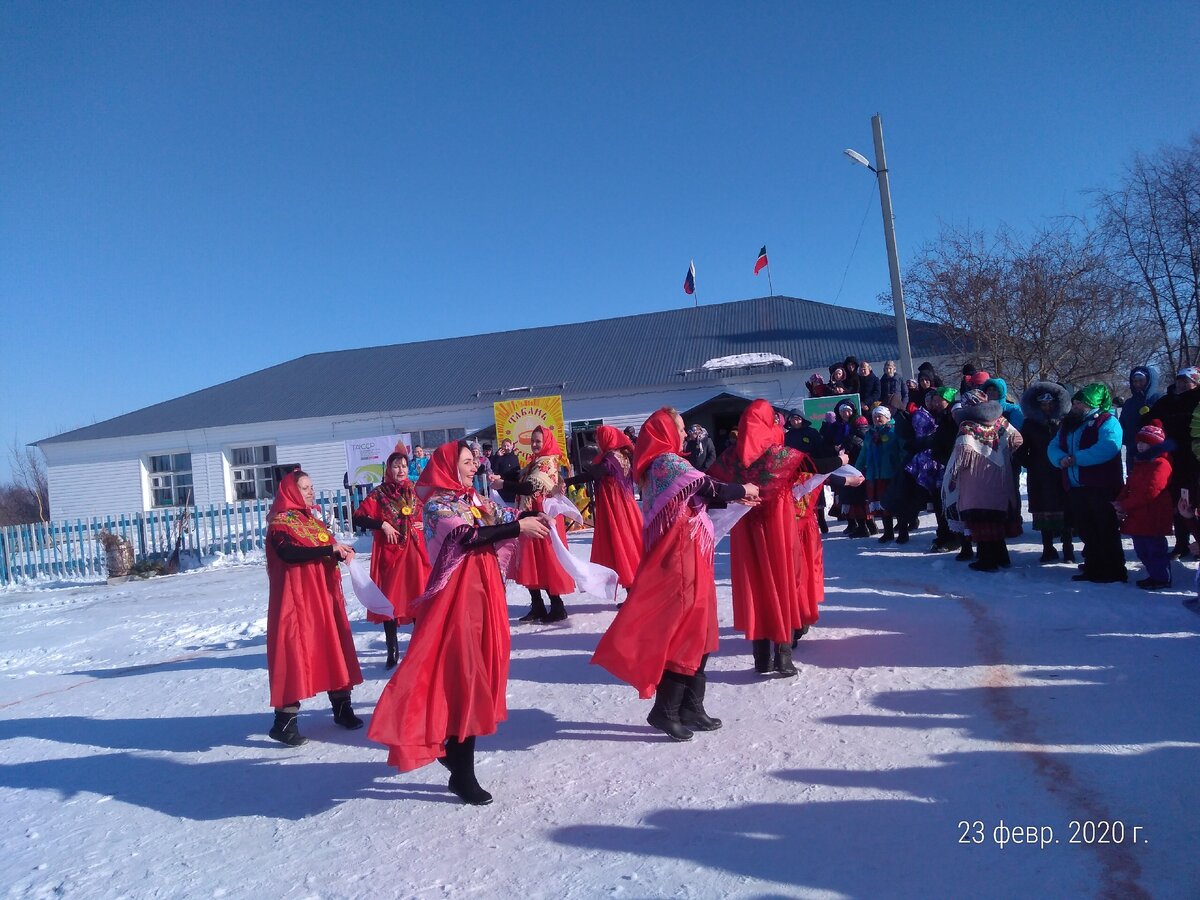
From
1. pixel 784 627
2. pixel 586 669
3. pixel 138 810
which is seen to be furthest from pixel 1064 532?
pixel 138 810

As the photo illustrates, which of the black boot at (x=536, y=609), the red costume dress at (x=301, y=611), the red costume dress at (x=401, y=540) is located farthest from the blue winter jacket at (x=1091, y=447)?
the red costume dress at (x=301, y=611)

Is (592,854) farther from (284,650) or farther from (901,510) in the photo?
(901,510)

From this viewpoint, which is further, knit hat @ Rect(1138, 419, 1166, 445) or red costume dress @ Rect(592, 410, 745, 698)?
knit hat @ Rect(1138, 419, 1166, 445)

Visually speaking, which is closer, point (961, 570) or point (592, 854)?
point (592, 854)

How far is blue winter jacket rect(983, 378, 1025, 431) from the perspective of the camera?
8133mm

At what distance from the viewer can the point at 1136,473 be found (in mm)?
6266

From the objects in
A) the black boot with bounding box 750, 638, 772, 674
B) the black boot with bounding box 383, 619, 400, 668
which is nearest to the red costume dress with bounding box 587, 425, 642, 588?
the black boot with bounding box 383, 619, 400, 668

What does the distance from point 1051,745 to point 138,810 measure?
4888 mm

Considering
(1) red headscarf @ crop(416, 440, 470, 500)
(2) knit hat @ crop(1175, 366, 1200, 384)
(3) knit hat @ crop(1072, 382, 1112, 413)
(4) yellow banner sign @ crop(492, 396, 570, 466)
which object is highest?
(4) yellow banner sign @ crop(492, 396, 570, 466)

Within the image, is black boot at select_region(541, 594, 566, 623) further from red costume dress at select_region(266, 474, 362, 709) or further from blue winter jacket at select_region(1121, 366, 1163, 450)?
blue winter jacket at select_region(1121, 366, 1163, 450)

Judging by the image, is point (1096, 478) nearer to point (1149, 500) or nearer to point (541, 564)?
point (1149, 500)

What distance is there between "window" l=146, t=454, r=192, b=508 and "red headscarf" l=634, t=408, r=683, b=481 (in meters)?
27.4

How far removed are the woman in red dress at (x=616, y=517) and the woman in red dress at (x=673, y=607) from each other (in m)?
3.00

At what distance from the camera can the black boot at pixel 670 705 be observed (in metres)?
4.42
